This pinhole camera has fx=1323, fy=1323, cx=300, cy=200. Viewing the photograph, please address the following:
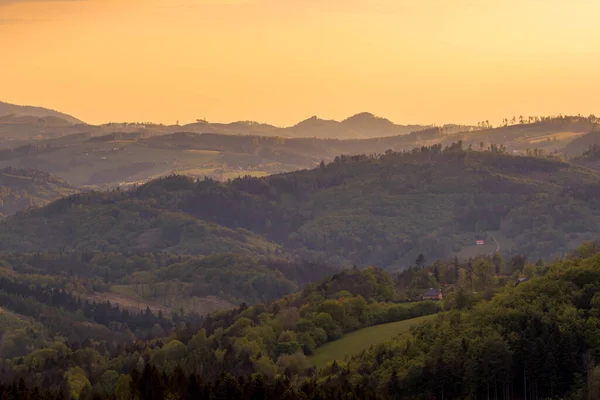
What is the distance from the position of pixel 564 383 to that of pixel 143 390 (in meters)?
34.6

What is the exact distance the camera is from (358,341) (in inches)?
5842

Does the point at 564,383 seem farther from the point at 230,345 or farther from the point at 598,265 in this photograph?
the point at 230,345

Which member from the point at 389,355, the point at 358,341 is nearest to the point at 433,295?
the point at 358,341

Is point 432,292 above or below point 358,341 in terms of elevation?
below

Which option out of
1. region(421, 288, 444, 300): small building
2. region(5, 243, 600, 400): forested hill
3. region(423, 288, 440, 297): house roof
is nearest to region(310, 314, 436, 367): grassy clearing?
region(5, 243, 600, 400): forested hill

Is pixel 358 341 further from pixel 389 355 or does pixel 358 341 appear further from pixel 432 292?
pixel 432 292

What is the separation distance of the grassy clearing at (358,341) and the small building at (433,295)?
23512 mm

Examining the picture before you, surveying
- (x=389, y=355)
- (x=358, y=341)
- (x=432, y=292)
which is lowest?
(x=432, y=292)

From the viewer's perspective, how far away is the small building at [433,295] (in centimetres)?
17812

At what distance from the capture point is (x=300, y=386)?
11625cm

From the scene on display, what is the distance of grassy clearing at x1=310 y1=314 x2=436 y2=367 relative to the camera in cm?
14288

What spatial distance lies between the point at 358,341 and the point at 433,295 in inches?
1369

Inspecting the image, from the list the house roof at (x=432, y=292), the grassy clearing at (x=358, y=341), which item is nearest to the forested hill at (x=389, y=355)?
the grassy clearing at (x=358, y=341)

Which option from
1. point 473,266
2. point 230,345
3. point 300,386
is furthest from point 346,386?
point 473,266
